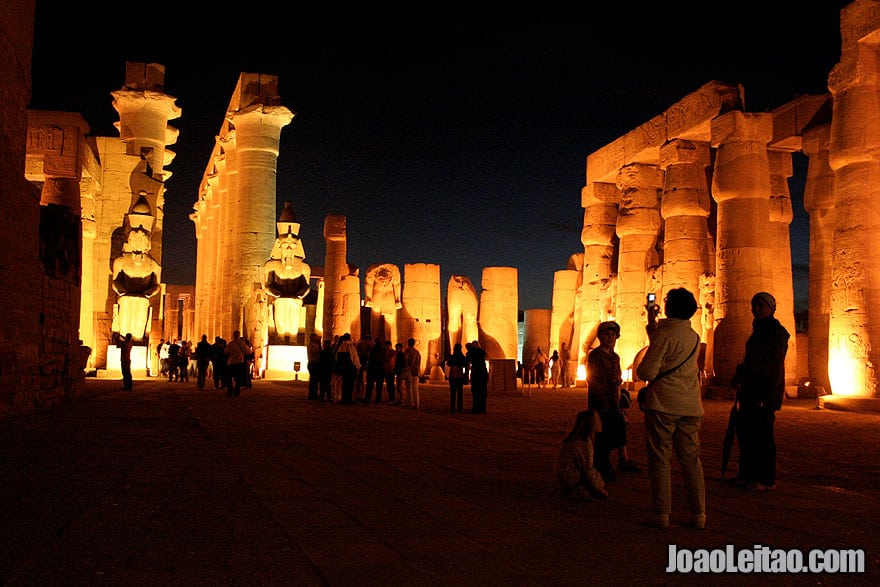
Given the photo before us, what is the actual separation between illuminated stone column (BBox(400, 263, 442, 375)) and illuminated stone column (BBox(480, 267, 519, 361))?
1979 mm

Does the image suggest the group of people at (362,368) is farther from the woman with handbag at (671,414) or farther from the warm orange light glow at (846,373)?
the woman with handbag at (671,414)

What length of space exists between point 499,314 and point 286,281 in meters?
8.59

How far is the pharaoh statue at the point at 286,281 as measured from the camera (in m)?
28.2

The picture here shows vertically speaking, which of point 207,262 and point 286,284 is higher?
point 207,262

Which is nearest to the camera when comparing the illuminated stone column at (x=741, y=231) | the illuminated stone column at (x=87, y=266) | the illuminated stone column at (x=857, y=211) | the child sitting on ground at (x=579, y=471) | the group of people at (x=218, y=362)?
the child sitting on ground at (x=579, y=471)

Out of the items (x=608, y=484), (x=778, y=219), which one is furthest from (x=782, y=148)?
(x=608, y=484)

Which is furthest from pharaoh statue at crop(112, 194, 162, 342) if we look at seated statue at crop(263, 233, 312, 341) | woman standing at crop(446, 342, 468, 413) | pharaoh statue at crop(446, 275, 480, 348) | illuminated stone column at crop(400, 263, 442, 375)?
woman standing at crop(446, 342, 468, 413)

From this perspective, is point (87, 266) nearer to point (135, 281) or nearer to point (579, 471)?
point (135, 281)

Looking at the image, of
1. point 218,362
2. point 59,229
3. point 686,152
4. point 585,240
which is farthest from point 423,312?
point 59,229

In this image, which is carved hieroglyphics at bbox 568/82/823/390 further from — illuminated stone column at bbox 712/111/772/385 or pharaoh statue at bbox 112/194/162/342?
pharaoh statue at bbox 112/194/162/342

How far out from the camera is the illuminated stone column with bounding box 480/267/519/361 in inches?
1264

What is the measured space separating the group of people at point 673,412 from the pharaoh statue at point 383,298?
25.4 meters

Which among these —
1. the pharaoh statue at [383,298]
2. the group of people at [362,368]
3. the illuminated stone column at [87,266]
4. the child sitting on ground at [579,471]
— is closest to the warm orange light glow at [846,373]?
the group of people at [362,368]

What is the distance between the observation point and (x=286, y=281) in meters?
28.2
